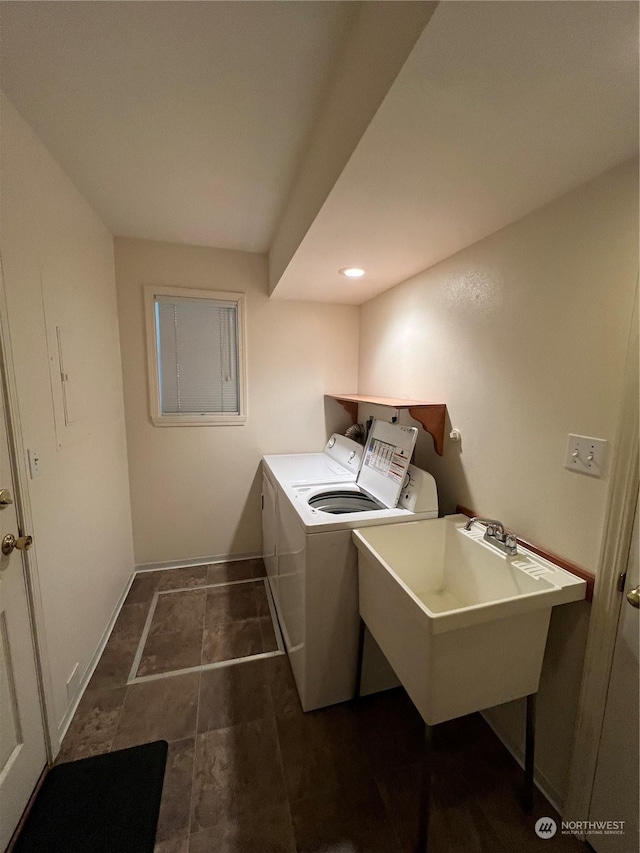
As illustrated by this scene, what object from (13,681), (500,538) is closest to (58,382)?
(13,681)

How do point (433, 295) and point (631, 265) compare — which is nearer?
point (631, 265)

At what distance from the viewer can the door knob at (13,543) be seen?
1065 mm

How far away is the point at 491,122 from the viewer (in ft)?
2.77

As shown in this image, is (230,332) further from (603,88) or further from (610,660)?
(610,660)

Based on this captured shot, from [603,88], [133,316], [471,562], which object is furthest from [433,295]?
[133,316]

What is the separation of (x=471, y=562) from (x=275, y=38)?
74.2 inches

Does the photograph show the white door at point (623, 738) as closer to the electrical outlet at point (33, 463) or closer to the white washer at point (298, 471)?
the white washer at point (298, 471)

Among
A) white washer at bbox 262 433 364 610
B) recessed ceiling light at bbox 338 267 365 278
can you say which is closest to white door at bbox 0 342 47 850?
white washer at bbox 262 433 364 610

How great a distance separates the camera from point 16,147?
119cm

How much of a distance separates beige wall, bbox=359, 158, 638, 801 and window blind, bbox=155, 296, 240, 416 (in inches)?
63.2

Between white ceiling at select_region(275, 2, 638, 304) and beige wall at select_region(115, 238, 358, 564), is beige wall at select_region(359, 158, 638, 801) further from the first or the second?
beige wall at select_region(115, 238, 358, 564)

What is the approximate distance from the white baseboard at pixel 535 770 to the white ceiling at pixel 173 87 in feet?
8.30

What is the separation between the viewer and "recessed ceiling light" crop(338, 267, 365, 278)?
191 cm

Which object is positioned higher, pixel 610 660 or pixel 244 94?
pixel 244 94
